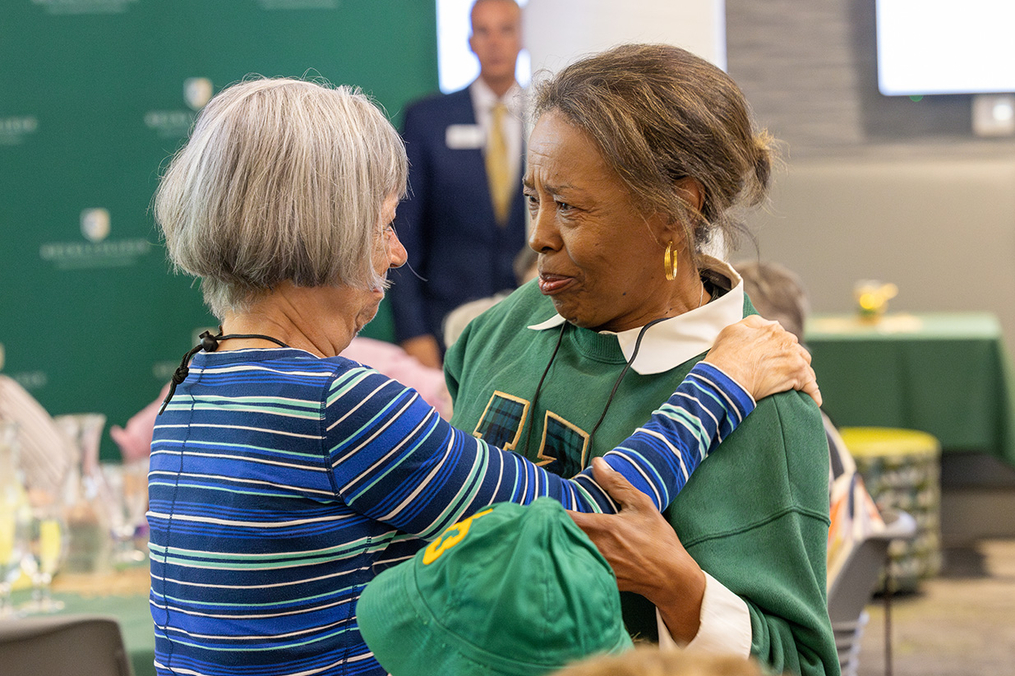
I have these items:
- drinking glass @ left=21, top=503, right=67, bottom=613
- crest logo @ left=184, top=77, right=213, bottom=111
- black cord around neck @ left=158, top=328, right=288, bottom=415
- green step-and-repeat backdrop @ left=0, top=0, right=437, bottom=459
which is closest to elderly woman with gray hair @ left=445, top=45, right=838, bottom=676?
black cord around neck @ left=158, top=328, right=288, bottom=415

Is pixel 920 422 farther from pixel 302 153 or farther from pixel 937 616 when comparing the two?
pixel 302 153

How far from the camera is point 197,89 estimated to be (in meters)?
4.56

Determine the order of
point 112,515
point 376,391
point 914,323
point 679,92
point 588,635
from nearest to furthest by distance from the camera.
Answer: point 588,635, point 376,391, point 679,92, point 112,515, point 914,323

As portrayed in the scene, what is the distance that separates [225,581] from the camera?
101 centimetres

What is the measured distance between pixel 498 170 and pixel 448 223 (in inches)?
12.8

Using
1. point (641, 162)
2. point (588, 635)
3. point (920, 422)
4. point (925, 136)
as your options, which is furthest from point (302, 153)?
point (925, 136)

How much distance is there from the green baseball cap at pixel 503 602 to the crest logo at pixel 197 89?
4247mm

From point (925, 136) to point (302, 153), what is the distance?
5.42 meters

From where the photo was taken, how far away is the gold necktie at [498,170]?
4.50 meters

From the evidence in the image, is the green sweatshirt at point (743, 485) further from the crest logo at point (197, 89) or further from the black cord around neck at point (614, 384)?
the crest logo at point (197, 89)

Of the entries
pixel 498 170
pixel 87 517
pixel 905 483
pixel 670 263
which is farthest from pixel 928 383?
pixel 670 263

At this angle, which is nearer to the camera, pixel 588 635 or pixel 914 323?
pixel 588 635

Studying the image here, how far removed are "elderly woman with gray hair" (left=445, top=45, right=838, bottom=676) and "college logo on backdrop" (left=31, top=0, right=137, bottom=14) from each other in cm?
385

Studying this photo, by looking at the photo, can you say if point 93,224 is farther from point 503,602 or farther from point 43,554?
point 503,602
